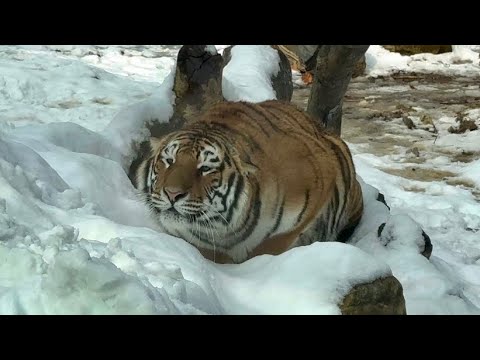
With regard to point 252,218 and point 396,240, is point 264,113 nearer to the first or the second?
point 252,218

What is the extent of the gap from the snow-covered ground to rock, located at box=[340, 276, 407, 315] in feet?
0.09

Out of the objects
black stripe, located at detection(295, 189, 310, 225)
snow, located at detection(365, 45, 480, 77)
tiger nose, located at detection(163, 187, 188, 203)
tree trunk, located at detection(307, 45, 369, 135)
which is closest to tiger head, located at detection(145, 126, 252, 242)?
tiger nose, located at detection(163, 187, 188, 203)

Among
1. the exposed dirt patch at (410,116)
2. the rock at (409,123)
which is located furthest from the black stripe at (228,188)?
the rock at (409,123)

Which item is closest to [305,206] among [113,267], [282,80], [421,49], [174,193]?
[174,193]

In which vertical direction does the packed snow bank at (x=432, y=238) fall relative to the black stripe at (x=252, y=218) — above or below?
below

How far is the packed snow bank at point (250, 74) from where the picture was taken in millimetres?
4441

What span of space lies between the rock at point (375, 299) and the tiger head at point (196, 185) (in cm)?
82

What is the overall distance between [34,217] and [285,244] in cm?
123

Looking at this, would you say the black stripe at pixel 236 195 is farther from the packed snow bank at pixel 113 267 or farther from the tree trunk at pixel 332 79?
the tree trunk at pixel 332 79

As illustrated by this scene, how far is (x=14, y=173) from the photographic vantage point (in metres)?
1.95

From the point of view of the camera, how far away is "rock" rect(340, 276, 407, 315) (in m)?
1.83

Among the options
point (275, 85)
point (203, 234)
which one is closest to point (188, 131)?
point (203, 234)
